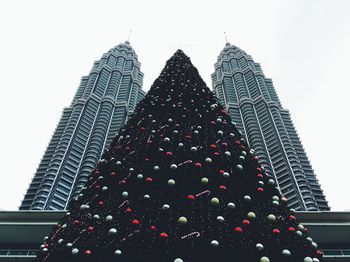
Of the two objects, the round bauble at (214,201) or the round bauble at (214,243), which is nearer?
the round bauble at (214,243)

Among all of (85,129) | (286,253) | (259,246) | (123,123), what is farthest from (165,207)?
(123,123)

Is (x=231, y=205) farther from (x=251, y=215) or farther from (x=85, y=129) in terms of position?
(x=85, y=129)

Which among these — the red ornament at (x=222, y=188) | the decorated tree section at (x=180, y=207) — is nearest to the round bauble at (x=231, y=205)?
the decorated tree section at (x=180, y=207)

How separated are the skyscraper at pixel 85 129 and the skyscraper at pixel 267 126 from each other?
14.7 meters

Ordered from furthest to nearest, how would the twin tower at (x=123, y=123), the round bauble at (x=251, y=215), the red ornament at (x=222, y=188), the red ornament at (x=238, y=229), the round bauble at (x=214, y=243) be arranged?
the twin tower at (x=123, y=123) < the red ornament at (x=222, y=188) < the round bauble at (x=251, y=215) < the red ornament at (x=238, y=229) < the round bauble at (x=214, y=243)

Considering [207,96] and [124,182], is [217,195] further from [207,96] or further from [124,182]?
[207,96]

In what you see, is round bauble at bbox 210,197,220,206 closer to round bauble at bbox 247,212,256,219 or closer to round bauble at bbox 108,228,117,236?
round bauble at bbox 247,212,256,219

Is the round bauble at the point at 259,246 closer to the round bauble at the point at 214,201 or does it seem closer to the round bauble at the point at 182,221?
the round bauble at the point at 214,201

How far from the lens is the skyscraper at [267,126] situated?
39.2 metres

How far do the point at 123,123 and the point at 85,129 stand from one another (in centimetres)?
487

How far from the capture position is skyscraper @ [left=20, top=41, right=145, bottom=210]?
39250 mm

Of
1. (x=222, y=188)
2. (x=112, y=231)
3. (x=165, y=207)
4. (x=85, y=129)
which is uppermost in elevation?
(x=85, y=129)

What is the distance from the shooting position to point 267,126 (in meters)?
48.4

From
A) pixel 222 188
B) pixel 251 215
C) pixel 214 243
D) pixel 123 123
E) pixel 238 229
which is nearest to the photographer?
pixel 214 243
